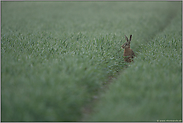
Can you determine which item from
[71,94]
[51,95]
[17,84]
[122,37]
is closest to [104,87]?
[71,94]

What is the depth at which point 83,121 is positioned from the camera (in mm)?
3719

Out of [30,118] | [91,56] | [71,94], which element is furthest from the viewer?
[91,56]

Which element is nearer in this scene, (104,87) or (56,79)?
(56,79)

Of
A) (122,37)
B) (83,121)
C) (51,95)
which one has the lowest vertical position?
(83,121)

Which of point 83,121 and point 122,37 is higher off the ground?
point 122,37

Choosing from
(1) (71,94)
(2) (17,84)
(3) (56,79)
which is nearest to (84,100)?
(1) (71,94)

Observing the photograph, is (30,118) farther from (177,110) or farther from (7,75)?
(177,110)

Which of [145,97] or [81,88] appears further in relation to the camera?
[81,88]

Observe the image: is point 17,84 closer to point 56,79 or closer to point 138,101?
point 56,79

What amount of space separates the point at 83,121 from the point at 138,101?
4.18 feet

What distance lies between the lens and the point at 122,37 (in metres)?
8.89

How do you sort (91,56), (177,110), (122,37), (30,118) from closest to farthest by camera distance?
1. (30,118)
2. (177,110)
3. (91,56)
4. (122,37)

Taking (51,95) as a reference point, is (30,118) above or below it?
below

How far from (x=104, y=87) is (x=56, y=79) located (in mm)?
1774
